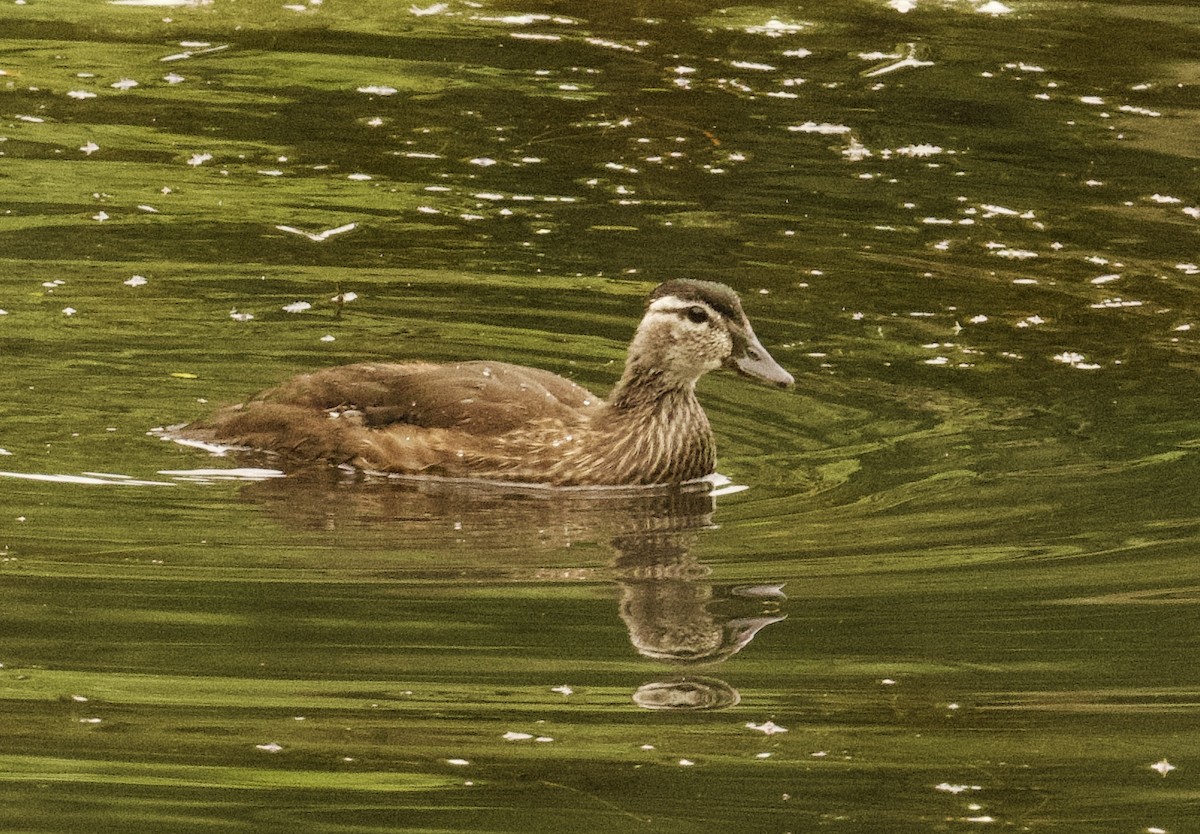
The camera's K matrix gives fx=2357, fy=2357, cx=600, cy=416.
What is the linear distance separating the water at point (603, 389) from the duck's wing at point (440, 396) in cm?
43

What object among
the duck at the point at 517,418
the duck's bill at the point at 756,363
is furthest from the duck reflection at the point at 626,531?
the duck's bill at the point at 756,363

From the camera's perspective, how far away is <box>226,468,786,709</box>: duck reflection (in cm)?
796

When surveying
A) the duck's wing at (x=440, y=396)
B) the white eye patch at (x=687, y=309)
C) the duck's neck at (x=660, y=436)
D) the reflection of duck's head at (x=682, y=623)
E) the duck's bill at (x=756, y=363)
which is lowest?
the reflection of duck's head at (x=682, y=623)

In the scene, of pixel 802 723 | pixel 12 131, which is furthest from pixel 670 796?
pixel 12 131

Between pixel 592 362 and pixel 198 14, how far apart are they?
749 centimetres

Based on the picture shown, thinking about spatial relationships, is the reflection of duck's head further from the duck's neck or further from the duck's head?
the duck's head

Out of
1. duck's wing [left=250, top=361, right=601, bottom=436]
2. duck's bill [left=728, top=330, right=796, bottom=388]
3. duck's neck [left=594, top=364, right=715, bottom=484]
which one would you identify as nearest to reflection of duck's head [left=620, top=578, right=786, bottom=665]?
duck's neck [left=594, top=364, right=715, bottom=484]

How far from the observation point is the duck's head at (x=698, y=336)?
10.8 m

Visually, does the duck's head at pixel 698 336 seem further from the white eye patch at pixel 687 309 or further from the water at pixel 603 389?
the water at pixel 603 389

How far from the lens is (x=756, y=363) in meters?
10.9

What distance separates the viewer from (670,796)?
6.50 metres

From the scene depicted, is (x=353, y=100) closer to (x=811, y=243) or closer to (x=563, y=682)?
(x=811, y=243)

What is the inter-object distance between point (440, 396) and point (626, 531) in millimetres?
1381

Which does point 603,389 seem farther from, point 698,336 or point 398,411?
point 398,411
